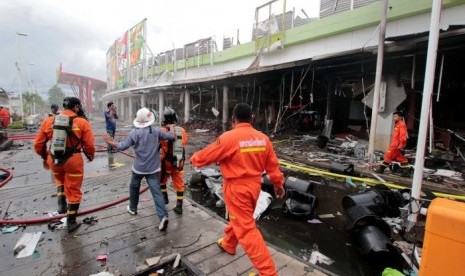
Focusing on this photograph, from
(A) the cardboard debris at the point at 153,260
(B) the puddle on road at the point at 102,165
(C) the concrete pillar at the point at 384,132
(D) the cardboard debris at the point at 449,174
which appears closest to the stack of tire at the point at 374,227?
(A) the cardboard debris at the point at 153,260

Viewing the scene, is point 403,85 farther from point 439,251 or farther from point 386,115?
point 439,251

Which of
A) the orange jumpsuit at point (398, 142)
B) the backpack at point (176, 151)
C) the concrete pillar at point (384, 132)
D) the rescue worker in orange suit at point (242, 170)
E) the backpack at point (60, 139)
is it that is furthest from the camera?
the concrete pillar at point (384, 132)

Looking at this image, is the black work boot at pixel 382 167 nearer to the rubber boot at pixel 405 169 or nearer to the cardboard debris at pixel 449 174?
the rubber boot at pixel 405 169

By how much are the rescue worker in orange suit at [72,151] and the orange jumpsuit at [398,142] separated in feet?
22.5

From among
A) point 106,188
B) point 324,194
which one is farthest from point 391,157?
point 106,188

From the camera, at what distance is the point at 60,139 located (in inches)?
135

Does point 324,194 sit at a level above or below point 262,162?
below

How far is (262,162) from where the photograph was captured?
9.15ft

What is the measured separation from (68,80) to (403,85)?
5818 centimetres

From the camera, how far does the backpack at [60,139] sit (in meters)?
3.41

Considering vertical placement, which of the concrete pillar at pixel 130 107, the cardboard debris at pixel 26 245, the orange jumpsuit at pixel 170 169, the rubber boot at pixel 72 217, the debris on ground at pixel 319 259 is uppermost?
the concrete pillar at pixel 130 107

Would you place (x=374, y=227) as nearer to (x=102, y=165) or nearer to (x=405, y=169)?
(x=405, y=169)

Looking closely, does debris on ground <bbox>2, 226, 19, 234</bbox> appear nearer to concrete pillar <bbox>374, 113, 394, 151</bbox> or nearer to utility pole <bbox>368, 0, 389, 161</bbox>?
utility pole <bbox>368, 0, 389, 161</bbox>

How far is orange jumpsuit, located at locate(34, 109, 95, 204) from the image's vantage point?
359cm
